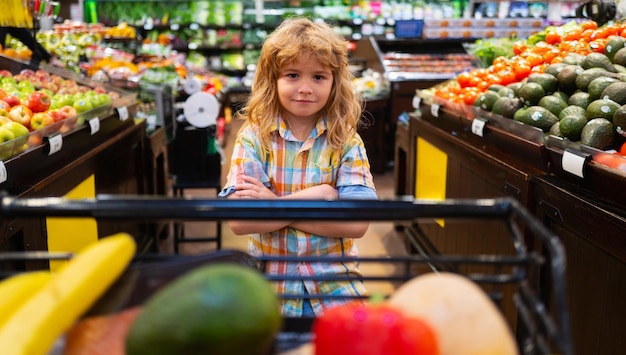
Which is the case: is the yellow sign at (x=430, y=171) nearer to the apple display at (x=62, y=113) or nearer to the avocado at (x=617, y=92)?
the avocado at (x=617, y=92)

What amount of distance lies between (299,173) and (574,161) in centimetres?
97

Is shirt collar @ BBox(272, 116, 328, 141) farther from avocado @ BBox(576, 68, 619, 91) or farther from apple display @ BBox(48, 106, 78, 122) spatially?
apple display @ BBox(48, 106, 78, 122)

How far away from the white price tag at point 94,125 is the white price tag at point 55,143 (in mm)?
521

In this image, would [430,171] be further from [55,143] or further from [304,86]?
[304,86]

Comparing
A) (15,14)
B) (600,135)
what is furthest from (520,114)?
(15,14)

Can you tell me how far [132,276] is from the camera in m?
0.52

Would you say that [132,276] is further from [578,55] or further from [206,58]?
[206,58]

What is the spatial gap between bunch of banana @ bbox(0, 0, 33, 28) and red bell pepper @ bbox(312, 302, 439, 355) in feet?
14.1

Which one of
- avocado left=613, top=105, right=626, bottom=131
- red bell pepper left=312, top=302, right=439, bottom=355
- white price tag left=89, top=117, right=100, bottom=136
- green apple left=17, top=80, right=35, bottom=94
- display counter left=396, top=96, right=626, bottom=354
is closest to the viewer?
red bell pepper left=312, top=302, right=439, bottom=355

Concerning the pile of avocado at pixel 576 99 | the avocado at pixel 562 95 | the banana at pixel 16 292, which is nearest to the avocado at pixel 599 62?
the pile of avocado at pixel 576 99

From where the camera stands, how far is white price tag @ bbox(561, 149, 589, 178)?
1.90 metres

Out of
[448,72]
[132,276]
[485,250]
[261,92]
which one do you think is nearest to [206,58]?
[448,72]

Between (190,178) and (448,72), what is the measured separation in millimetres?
3801

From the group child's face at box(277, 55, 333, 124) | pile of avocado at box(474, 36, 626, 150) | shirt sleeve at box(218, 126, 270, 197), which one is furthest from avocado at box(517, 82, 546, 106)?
shirt sleeve at box(218, 126, 270, 197)
